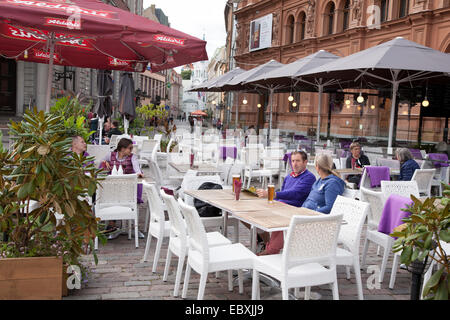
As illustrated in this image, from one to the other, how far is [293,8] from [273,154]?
23.2 meters

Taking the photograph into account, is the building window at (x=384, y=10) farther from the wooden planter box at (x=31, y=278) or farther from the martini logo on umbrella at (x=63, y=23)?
the wooden planter box at (x=31, y=278)

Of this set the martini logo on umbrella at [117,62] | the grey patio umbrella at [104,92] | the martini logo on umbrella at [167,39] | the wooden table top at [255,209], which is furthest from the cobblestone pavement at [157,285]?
the grey patio umbrella at [104,92]

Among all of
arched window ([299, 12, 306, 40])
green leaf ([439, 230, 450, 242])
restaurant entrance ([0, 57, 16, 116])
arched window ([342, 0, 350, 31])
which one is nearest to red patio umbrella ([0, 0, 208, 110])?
green leaf ([439, 230, 450, 242])

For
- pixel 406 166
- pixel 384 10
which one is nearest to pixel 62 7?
pixel 406 166

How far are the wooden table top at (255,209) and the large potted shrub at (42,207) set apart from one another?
138 cm

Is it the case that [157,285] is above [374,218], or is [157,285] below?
below

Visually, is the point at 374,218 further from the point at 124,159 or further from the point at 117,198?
the point at 124,159

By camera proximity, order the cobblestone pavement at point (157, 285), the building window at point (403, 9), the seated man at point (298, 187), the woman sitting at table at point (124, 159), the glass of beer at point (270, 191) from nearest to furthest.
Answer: the cobblestone pavement at point (157, 285)
the glass of beer at point (270, 191)
the seated man at point (298, 187)
the woman sitting at table at point (124, 159)
the building window at point (403, 9)

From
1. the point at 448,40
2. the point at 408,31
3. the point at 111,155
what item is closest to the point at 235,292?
the point at 111,155

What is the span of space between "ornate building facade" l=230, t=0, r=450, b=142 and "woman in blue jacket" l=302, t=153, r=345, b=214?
1400 centimetres

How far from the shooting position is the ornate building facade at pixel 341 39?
1956cm

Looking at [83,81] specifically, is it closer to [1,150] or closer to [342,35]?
[342,35]

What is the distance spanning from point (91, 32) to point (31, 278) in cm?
314

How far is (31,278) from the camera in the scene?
11.9 feet
